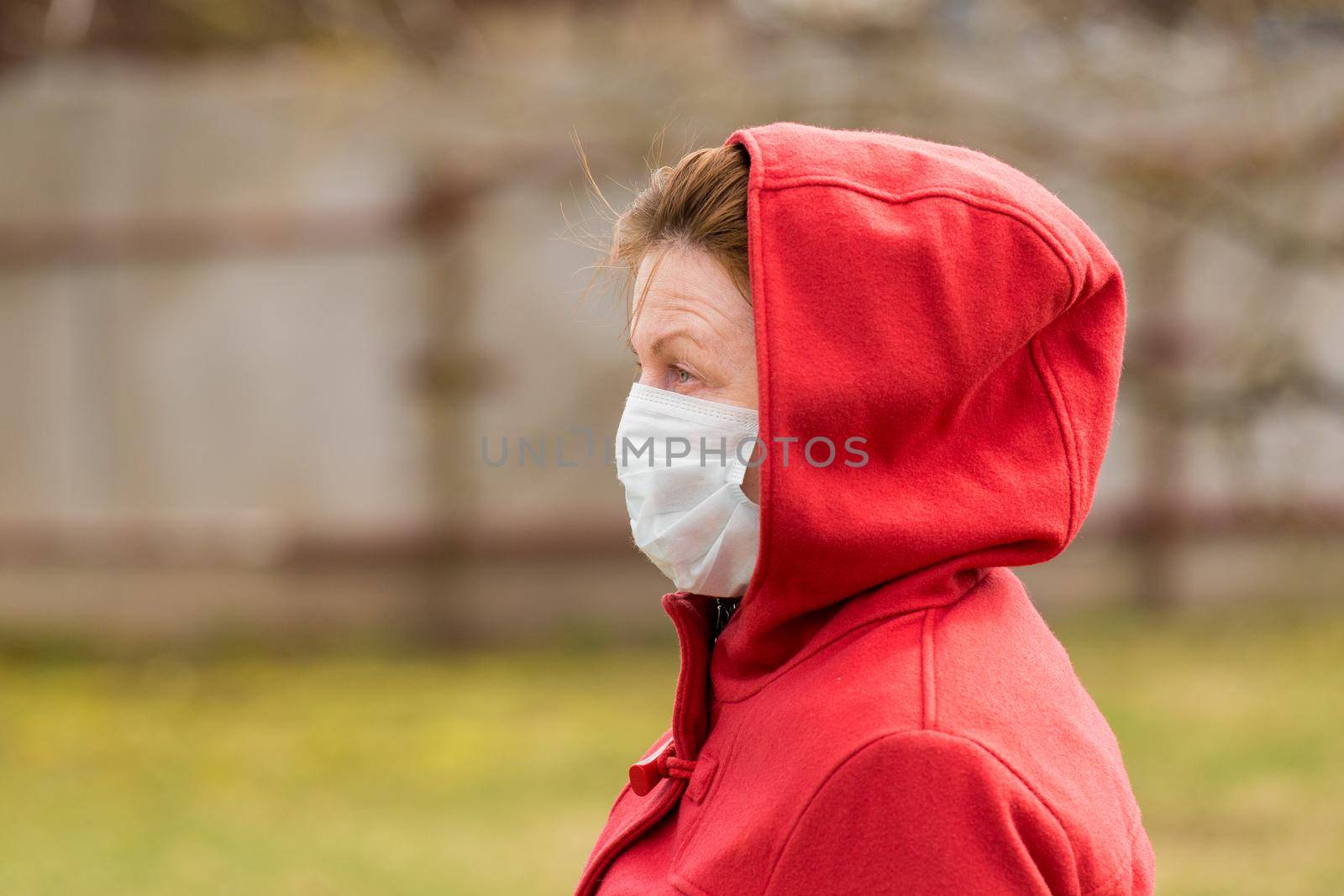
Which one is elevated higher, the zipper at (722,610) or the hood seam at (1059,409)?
the hood seam at (1059,409)

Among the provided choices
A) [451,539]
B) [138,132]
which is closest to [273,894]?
[451,539]

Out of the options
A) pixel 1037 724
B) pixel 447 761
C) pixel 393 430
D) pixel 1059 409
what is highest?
pixel 1059 409

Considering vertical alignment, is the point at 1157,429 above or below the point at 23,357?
below

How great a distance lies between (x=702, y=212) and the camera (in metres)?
1.79

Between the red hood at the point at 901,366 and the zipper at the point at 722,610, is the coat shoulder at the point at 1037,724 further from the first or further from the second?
the zipper at the point at 722,610

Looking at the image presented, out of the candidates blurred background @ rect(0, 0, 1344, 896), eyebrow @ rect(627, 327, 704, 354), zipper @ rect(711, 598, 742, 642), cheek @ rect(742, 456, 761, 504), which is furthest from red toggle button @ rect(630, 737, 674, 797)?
blurred background @ rect(0, 0, 1344, 896)

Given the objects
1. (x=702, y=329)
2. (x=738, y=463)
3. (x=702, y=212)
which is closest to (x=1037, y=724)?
(x=738, y=463)

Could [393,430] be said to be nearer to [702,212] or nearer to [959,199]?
[702,212]

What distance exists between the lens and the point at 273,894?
15.9 feet

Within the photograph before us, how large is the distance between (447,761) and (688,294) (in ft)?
15.9

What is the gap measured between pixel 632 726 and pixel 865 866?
5.21m

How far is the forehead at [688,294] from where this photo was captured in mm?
1771

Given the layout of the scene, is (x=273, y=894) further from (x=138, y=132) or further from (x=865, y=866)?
(x=138, y=132)

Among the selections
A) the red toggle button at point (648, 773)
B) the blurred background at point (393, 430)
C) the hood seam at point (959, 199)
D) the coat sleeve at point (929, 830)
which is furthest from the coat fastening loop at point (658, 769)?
the blurred background at point (393, 430)
